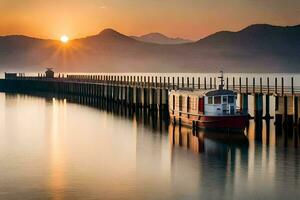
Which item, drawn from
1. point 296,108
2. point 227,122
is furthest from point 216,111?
point 296,108

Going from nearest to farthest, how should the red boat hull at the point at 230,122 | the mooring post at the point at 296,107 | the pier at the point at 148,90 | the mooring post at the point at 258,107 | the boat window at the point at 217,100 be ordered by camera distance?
the red boat hull at the point at 230,122 < the boat window at the point at 217,100 < the mooring post at the point at 296,107 < the pier at the point at 148,90 < the mooring post at the point at 258,107

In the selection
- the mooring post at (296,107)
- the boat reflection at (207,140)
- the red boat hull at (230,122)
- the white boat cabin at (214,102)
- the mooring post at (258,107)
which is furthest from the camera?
the mooring post at (258,107)

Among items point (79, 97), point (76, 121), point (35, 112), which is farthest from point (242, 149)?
point (79, 97)

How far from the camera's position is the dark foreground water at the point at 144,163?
136 feet

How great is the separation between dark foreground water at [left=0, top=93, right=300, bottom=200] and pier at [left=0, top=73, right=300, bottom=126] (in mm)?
2755

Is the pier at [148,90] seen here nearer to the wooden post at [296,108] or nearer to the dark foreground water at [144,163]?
the wooden post at [296,108]

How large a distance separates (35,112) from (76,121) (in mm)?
18381

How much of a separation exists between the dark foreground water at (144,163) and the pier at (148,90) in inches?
108

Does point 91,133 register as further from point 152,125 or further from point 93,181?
point 93,181

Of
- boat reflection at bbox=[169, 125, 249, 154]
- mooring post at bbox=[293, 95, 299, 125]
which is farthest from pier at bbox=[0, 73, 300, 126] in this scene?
boat reflection at bbox=[169, 125, 249, 154]

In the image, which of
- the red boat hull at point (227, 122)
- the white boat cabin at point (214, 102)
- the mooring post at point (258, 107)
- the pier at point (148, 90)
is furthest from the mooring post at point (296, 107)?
the mooring post at point (258, 107)

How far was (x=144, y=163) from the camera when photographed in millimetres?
52219

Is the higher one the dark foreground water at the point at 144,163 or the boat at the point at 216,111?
the boat at the point at 216,111

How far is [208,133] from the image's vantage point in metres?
67.4
